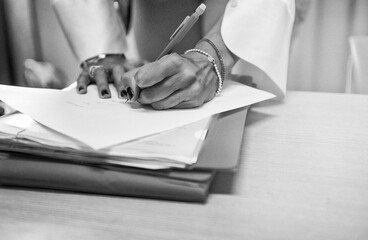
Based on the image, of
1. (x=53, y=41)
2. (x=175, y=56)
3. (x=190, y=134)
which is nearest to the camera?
(x=190, y=134)

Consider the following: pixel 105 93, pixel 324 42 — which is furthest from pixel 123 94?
pixel 324 42

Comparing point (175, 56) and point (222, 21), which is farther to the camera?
point (222, 21)

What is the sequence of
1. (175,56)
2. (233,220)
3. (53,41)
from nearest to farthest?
(233,220) → (175,56) → (53,41)

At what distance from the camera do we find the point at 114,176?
522mm

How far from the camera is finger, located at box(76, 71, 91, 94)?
816mm

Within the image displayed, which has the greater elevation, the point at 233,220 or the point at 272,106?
the point at 233,220

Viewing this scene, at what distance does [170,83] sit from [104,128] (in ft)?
0.51

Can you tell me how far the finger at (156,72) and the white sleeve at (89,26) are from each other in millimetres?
404

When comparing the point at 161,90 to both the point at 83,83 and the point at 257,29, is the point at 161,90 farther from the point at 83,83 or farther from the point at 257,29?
the point at 257,29

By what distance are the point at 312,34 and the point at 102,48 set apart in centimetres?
145

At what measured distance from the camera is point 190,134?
0.60 meters

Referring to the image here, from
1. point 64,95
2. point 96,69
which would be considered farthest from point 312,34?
point 64,95

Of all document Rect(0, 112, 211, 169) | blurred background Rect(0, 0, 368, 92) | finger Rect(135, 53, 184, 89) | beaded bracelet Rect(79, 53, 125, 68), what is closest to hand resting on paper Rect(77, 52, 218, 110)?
finger Rect(135, 53, 184, 89)

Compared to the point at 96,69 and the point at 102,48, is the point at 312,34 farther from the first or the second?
the point at 96,69
